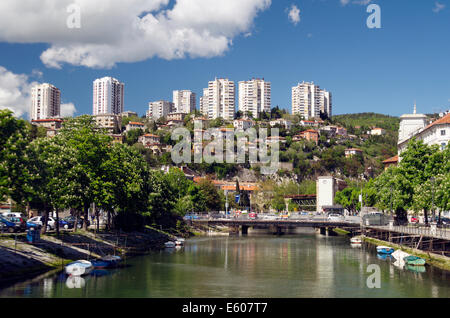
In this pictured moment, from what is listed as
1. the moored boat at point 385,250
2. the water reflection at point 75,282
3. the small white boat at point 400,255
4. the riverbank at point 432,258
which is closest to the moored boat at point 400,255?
the small white boat at point 400,255

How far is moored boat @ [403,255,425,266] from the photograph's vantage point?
195 feet

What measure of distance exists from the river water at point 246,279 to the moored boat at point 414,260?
213 cm

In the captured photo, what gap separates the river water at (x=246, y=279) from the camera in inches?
1673

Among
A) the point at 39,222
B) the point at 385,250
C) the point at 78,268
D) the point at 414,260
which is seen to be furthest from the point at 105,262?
the point at 385,250

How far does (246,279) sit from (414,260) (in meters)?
22.9

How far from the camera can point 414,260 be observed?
197ft

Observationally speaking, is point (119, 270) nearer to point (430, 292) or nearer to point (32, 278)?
point (32, 278)

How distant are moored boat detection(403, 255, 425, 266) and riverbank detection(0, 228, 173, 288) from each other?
37154mm

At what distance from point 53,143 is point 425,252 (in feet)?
160

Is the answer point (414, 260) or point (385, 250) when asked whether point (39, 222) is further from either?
point (385, 250)

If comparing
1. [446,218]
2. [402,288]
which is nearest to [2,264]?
[402,288]

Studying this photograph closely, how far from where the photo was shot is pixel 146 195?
3278 inches

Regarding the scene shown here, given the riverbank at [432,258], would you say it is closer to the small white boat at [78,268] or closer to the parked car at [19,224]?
the small white boat at [78,268]

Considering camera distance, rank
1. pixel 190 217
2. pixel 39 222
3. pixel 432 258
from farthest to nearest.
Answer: pixel 190 217 → pixel 39 222 → pixel 432 258
